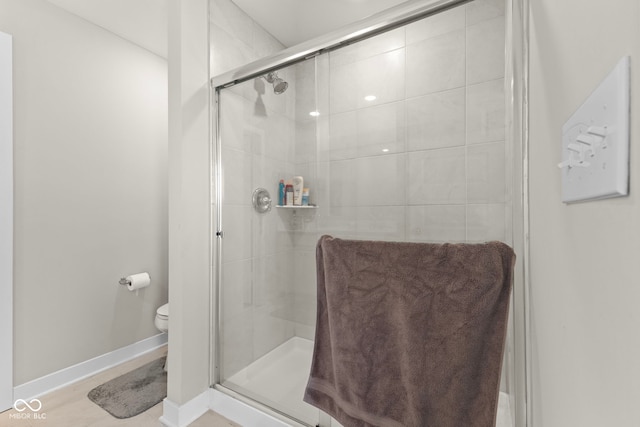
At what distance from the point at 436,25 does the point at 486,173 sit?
65 cm

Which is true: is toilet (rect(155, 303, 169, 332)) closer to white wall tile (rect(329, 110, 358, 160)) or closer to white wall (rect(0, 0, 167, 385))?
white wall (rect(0, 0, 167, 385))

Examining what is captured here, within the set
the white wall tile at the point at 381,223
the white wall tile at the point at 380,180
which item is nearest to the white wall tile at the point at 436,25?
the white wall tile at the point at 380,180

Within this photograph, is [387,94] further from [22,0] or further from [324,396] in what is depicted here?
[22,0]

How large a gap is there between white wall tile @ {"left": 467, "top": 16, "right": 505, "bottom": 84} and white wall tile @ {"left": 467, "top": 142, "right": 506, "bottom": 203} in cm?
32

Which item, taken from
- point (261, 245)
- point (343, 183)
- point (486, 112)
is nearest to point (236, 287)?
point (261, 245)

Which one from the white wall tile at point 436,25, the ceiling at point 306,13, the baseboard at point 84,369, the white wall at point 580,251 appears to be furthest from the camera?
the ceiling at point 306,13

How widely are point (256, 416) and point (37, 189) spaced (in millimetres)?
1792

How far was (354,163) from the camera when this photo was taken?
54.7 inches

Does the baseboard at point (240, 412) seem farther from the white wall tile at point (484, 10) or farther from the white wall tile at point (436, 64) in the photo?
the white wall tile at point (484, 10)

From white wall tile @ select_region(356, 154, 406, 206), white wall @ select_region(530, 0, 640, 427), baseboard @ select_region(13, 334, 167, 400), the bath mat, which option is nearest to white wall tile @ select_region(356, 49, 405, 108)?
white wall tile @ select_region(356, 154, 406, 206)

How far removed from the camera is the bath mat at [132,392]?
5.05 ft

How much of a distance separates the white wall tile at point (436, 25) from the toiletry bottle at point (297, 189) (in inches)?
32.3

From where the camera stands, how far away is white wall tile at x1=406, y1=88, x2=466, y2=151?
1.24 metres

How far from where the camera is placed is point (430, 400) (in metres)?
0.78
